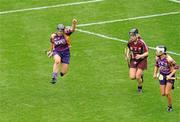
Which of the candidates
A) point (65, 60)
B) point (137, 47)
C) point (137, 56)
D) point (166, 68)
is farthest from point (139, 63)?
point (65, 60)

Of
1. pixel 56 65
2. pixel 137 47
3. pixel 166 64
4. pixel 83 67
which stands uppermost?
pixel 137 47

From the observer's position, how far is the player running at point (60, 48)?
27438 millimetres

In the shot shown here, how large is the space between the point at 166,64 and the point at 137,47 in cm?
229

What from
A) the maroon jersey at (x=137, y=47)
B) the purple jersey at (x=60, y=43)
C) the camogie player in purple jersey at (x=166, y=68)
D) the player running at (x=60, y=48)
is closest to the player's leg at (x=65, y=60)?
the player running at (x=60, y=48)

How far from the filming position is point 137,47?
26875mm

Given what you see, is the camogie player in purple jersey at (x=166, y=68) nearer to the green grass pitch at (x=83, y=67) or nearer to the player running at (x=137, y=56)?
the green grass pitch at (x=83, y=67)

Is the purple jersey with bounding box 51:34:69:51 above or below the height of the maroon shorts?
above

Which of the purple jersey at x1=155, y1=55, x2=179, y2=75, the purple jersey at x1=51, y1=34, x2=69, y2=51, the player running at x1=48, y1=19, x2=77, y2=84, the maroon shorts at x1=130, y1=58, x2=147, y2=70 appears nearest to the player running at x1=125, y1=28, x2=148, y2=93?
the maroon shorts at x1=130, y1=58, x2=147, y2=70

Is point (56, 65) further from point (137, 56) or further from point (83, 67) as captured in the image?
point (83, 67)

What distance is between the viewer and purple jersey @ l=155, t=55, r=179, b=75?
2481cm

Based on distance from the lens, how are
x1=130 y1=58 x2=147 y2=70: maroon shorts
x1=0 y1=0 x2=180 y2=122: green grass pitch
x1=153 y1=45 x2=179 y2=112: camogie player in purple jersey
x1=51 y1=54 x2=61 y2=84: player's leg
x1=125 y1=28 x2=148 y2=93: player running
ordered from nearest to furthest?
x1=153 y1=45 x2=179 y2=112: camogie player in purple jersey, x1=0 y1=0 x2=180 y2=122: green grass pitch, x1=125 y1=28 x2=148 y2=93: player running, x1=130 y1=58 x2=147 y2=70: maroon shorts, x1=51 y1=54 x2=61 y2=84: player's leg

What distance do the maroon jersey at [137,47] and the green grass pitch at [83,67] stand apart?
5.55 feet

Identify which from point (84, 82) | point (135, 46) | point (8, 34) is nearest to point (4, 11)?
point (8, 34)

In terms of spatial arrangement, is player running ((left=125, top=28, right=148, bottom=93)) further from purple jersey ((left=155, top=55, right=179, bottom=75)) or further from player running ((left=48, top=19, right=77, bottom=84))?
player running ((left=48, top=19, right=77, bottom=84))
